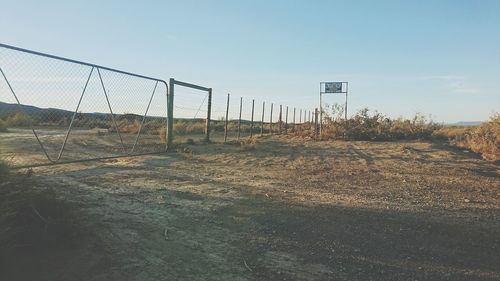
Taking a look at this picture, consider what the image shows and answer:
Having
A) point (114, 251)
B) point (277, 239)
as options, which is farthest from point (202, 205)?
point (114, 251)

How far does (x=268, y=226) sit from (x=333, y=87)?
78.7 feet

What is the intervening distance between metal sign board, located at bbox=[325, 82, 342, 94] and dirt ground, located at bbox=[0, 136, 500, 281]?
59.4 ft

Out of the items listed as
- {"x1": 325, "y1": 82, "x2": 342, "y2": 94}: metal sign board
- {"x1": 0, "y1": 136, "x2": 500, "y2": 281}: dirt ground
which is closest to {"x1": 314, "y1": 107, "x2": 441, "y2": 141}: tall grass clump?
{"x1": 325, "y1": 82, "x2": 342, "y2": 94}: metal sign board

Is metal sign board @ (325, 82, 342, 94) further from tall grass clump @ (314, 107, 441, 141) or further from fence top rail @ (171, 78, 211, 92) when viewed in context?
fence top rail @ (171, 78, 211, 92)

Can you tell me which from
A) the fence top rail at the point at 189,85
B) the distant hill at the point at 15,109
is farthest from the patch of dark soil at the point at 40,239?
the fence top rail at the point at 189,85

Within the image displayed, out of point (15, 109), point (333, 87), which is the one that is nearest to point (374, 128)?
point (333, 87)

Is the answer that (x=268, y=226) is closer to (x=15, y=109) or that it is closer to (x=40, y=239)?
(x=40, y=239)

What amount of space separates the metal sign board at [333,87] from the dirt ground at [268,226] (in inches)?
713

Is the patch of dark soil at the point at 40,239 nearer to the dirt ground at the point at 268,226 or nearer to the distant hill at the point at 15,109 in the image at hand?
the dirt ground at the point at 268,226

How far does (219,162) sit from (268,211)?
6303mm

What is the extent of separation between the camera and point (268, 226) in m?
5.95

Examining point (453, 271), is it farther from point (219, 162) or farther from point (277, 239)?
point (219, 162)

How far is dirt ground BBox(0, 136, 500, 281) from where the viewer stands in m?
4.46

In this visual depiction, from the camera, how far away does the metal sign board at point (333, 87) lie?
28.8 metres
